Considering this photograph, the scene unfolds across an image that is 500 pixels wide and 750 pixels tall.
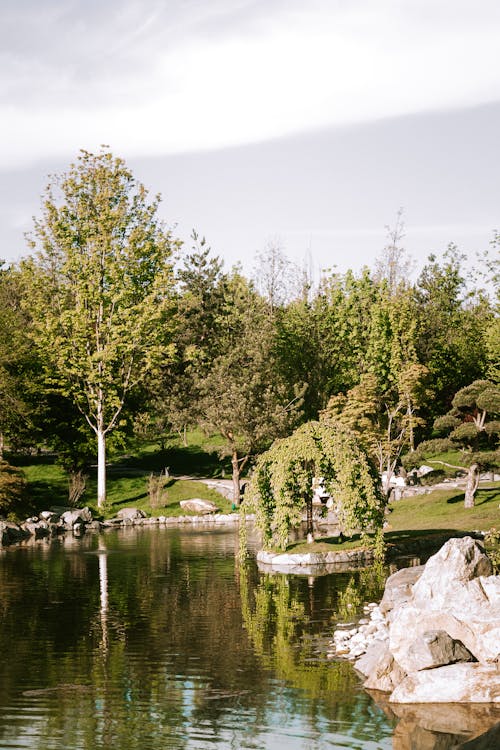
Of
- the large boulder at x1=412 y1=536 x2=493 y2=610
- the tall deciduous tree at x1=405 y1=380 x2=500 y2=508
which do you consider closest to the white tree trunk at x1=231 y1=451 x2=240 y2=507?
the tall deciduous tree at x1=405 y1=380 x2=500 y2=508

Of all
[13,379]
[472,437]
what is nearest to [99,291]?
[13,379]

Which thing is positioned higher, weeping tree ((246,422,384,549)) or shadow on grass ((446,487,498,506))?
weeping tree ((246,422,384,549))

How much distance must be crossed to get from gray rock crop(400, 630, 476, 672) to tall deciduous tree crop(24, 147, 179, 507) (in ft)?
138

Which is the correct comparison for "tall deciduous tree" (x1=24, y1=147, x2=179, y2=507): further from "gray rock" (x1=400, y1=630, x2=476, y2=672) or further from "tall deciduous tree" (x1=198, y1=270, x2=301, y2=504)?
"gray rock" (x1=400, y1=630, x2=476, y2=672)

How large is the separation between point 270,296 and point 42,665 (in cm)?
6525

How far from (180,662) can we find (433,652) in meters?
6.28

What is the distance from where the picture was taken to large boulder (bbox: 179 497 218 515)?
190 ft

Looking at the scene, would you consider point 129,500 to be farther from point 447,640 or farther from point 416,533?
point 447,640

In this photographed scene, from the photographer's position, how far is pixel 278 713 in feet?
53.7

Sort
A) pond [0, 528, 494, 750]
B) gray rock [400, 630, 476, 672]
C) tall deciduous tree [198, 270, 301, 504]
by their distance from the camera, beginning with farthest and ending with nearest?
1. tall deciduous tree [198, 270, 301, 504]
2. gray rock [400, 630, 476, 672]
3. pond [0, 528, 494, 750]

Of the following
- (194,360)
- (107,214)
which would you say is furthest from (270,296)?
(107,214)

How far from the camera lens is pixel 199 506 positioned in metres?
58.2

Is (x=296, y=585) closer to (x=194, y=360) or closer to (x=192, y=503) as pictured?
(x=192, y=503)

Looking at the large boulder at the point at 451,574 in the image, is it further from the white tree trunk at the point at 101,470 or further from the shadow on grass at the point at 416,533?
the white tree trunk at the point at 101,470
